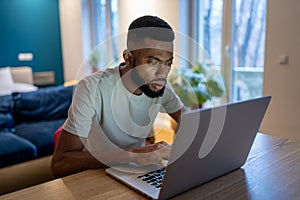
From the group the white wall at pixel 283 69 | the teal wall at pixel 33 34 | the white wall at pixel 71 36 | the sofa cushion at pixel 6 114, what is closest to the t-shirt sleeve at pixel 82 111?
the white wall at pixel 283 69

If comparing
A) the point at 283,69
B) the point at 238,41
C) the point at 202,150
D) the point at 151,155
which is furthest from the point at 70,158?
the point at 238,41

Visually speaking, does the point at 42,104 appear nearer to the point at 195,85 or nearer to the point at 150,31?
the point at 195,85

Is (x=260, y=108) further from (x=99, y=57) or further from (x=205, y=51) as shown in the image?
(x=99, y=57)

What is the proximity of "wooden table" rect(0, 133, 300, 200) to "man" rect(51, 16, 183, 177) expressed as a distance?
128mm

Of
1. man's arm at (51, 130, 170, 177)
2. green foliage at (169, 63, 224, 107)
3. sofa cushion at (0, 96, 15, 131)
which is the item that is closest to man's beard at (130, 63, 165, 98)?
man's arm at (51, 130, 170, 177)

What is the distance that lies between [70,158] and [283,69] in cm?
206

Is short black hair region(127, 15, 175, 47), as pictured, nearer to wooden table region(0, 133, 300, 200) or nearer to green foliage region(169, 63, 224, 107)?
wooden table region(0, 133, 300, 200)

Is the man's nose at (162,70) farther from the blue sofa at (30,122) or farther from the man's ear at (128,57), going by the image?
the blue sofa at (30,122)

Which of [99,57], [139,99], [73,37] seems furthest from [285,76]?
[73,37]

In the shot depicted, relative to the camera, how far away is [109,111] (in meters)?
1.25

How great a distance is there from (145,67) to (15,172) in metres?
1.57

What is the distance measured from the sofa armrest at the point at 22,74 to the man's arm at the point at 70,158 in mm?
4422

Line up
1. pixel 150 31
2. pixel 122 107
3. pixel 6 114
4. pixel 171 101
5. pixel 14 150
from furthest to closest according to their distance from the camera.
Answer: pixel 6 114, pixel 14 150, pixel 171 101, pixel 122 107, pixel 150 31

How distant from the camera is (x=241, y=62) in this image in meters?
3.17
